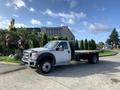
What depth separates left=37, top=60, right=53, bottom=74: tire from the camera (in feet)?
39.8

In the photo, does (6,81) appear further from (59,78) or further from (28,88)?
(59,78)

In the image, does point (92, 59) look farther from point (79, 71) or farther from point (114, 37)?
point (114, 37)

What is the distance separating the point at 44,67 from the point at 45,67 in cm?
8

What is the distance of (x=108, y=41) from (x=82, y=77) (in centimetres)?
9115

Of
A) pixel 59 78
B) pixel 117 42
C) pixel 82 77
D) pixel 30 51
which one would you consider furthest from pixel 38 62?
pixel 117 42

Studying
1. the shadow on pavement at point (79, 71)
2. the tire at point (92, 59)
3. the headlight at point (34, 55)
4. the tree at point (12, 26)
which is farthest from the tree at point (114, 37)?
the headlight at point (34, 55)

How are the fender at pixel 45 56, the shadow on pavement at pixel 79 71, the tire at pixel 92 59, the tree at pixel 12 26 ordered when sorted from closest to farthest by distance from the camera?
the shadow on pavement at pixel 79 71 < the fender at pixel 45 56 < the tire at pixel 92 59 < the tree at pixel 12 26

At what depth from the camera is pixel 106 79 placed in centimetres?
1043

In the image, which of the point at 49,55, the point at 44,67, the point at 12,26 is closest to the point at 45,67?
the point at 44,67

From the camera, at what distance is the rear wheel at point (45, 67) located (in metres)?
12.1

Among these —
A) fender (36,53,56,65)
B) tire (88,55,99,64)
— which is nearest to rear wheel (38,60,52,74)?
fender (36,53,56,65)

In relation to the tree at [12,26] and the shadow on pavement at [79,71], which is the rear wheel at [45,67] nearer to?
the shadow on pavement at [79,71]

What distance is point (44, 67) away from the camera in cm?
1229

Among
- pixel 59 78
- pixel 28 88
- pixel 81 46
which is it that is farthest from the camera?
pixel 81 46
